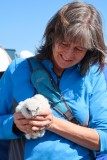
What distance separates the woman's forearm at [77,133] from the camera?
2.20 m

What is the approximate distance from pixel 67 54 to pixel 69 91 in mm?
231

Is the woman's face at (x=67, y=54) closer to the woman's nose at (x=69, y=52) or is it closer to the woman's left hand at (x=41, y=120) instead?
the woman's nose at (x=69, y=52)

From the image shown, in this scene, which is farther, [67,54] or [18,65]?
[18,65]

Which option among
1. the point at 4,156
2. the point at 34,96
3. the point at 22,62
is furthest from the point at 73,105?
the point at 4,156

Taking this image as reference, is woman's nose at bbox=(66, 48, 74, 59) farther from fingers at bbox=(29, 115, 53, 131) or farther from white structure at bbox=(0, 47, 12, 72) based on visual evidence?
white structure at bbox=(0, 47, 12, 72)

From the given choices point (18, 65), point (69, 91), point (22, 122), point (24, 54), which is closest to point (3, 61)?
point (18, 65)

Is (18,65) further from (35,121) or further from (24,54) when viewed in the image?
(24,54)

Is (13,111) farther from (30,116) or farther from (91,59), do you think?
(91,59)

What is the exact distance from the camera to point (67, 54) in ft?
7.48

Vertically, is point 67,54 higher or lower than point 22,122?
higher

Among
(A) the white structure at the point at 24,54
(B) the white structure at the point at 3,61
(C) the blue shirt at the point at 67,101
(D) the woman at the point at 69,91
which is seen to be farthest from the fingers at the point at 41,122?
(A) the white structure at the point at 24,54

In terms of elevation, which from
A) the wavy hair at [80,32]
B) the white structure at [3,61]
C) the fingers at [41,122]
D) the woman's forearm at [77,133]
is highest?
the wavy hair at [80,32]

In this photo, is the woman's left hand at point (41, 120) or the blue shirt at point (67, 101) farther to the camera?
the blue shirt at point (67, 101)

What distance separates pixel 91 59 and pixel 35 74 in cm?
39
